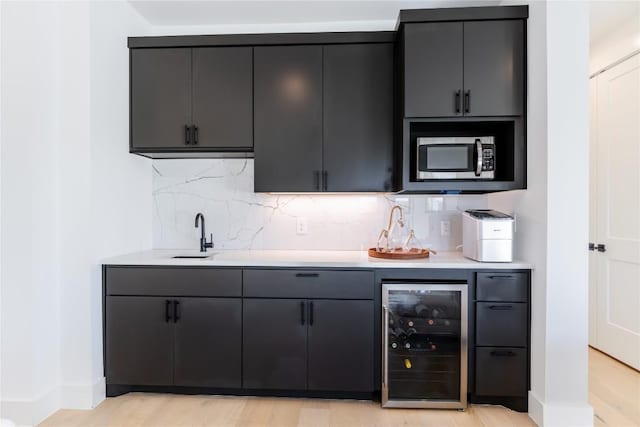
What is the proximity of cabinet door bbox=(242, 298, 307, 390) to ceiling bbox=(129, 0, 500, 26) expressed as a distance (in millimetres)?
2033

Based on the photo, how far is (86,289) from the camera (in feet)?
7.20

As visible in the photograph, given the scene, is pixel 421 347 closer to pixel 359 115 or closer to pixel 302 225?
pixel 302 225

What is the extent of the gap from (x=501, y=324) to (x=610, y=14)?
242 cm

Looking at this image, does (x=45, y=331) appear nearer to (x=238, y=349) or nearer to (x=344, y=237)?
(x=238, y=349)

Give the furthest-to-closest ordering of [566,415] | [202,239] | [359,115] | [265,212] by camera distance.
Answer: [265,212]
[202,239]
[359,115]
[566,415]

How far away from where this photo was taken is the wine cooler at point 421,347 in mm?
2168

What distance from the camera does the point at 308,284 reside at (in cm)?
223

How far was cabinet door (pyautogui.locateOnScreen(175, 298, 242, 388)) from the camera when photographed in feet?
7.42

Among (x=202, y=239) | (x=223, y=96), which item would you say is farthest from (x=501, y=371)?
(x=223, y=96)

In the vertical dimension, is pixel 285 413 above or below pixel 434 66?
below

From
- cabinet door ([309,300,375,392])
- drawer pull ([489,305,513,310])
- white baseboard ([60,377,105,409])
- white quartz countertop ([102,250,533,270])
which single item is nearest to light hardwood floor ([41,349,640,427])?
white baseboard ([60,377,105,409])

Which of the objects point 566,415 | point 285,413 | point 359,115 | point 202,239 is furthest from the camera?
point 202,239

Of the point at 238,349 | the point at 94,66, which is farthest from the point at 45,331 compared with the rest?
the point at 94,66

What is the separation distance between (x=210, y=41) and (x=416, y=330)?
2393mm
